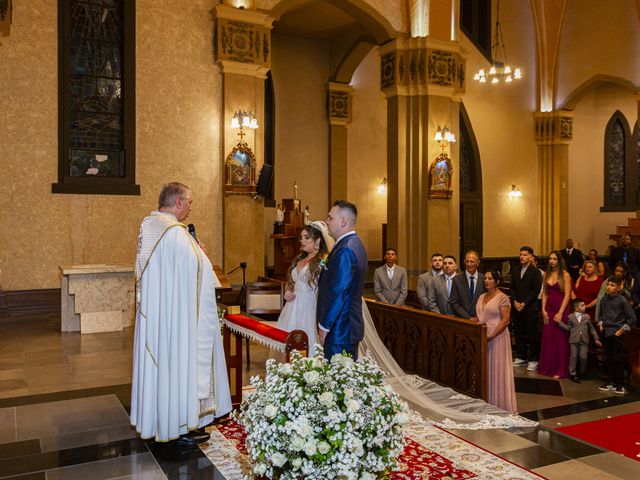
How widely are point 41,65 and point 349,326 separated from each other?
8.23m

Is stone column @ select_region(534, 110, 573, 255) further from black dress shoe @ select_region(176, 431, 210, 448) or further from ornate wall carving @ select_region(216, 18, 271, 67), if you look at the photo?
black dress shoe @ select_region(176, 431, 210, 448)

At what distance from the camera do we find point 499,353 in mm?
6508

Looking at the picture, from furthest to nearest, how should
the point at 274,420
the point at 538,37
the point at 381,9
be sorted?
the point at 538,37 < the point at 381,9 < the point at 274,420

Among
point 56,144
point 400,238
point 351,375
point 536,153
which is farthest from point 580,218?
point 351,375

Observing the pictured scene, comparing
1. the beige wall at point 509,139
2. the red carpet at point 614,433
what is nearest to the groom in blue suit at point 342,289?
the red carpet at point 614,433

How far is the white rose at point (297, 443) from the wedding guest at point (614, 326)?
653 cm

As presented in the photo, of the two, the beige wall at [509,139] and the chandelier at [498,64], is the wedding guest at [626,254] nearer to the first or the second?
the beige wall at [509,139]

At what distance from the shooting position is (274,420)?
8.53 ft

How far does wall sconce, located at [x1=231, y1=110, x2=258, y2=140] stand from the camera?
11203 mm

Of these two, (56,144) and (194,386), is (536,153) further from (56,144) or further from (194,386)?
(194,386)

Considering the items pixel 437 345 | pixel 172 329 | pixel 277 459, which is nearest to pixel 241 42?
pixel 437 345

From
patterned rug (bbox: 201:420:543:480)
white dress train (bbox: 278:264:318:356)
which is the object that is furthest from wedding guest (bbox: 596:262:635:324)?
white dress train (bbox: 278:264:318:356)

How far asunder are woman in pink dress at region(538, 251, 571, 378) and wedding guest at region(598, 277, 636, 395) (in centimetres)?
49

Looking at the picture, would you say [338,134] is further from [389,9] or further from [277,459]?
[277,459]
